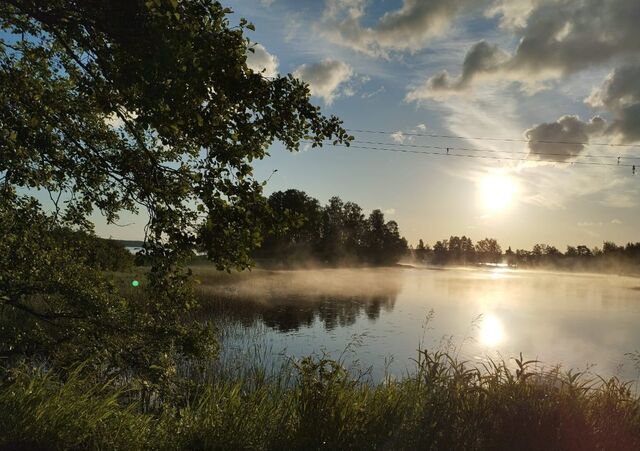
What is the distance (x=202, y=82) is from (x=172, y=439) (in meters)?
3.40

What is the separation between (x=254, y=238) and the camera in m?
5.24

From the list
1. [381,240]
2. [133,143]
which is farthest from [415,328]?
[381,240]

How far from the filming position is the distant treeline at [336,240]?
9775 centimetres

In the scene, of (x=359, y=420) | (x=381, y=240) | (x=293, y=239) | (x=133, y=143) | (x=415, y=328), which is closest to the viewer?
(x=359, y=420)

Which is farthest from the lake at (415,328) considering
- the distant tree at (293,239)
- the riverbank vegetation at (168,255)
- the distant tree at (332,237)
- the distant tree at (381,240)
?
the distant tree at (381,240)

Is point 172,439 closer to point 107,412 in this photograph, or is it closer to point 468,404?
point 107,412

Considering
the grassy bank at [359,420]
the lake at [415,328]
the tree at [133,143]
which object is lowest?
the lake at [415,328]

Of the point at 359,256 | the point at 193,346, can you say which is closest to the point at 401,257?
the point at 359,256

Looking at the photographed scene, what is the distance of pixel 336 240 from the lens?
386 ft

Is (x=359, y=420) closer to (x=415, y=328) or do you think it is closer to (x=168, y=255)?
(x=168, y=255)

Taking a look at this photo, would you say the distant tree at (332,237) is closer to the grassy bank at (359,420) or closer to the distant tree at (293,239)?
the distant tree at (293,239)

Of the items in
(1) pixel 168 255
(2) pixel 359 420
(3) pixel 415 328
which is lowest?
(3) pixel 415 328

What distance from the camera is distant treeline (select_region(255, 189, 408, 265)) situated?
97.8m

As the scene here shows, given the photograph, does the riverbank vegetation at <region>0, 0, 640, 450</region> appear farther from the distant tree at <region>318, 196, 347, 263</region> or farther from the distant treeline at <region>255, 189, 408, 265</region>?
the distant tree at <region>318, 196, 347, 263</region>
